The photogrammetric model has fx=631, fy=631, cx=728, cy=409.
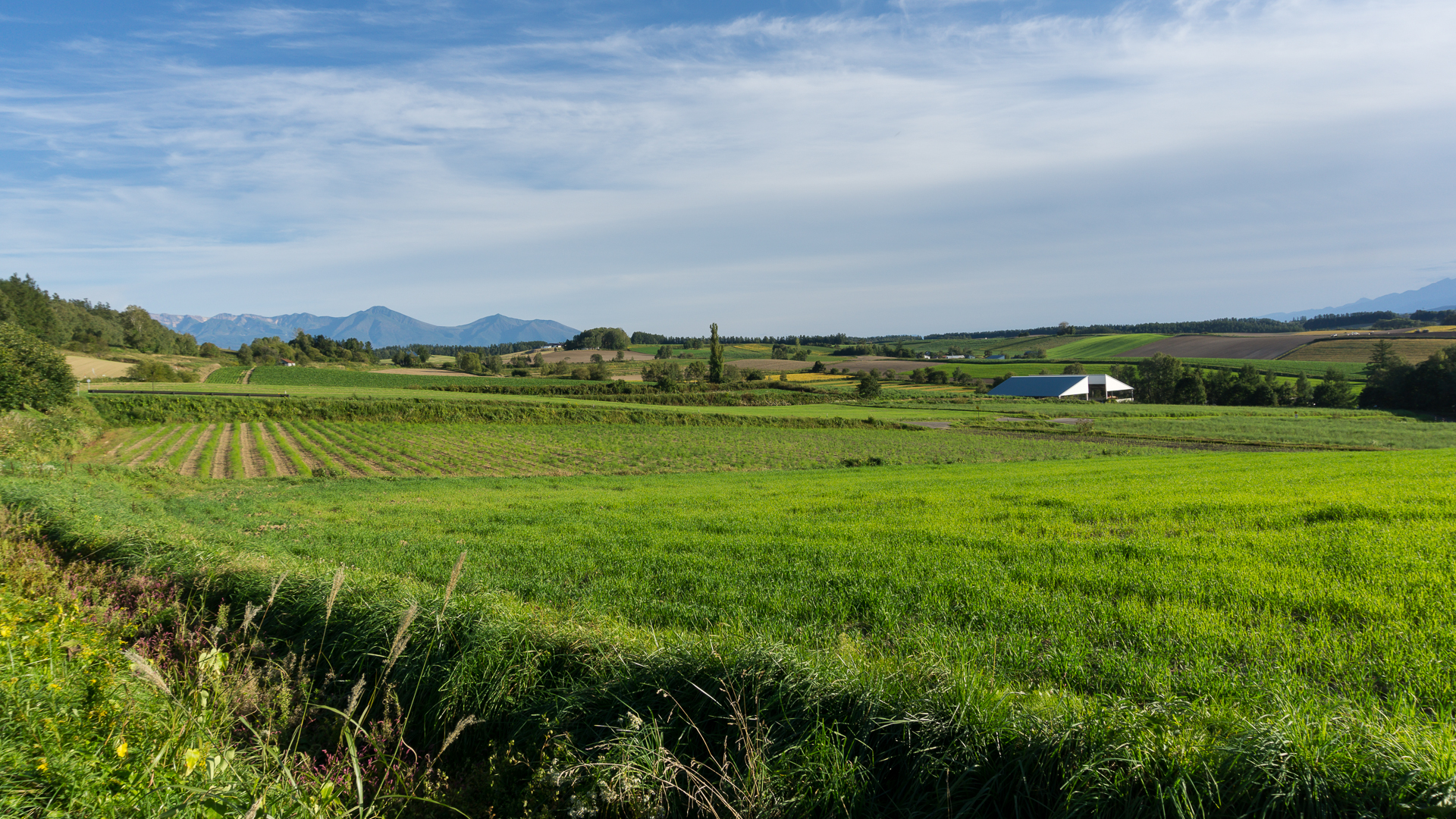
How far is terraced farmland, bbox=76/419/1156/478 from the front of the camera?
120 ft

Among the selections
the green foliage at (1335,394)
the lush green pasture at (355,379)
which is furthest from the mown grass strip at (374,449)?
the green foliage at (1335,394)

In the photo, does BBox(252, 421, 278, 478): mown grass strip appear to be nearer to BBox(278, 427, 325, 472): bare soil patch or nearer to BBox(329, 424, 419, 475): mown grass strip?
BBox(278, 427, 325, 472): bare soil patch

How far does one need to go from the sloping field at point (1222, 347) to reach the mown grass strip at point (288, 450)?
151851mm

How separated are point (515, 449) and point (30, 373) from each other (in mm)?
30776

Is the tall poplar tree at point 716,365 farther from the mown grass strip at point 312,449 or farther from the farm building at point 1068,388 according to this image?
the mown grass strip at point 312,449

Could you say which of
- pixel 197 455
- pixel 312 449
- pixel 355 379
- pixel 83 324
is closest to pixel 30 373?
pixel 197 455

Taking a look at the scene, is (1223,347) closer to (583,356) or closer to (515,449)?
(583,356)

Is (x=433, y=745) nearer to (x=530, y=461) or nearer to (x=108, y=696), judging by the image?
(x=108, y=696)

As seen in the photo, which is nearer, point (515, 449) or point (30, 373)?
point (30, 373)

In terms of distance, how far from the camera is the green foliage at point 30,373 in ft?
127

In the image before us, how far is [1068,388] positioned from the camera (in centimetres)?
10588

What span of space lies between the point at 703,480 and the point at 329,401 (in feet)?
174

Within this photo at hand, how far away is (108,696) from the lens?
13.5 feet

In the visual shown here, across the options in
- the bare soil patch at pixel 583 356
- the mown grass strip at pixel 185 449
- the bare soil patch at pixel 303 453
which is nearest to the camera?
the mown grass strip at pixel 185 449
